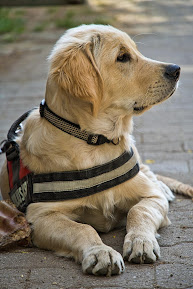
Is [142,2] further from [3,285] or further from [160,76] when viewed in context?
[3,285]

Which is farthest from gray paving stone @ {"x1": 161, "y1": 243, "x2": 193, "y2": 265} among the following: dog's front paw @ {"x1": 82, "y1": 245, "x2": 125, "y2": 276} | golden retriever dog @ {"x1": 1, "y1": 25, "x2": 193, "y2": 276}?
dog's front paw @ {"x1": 82, "y1": 245, "x2": 125, "y2": 276}

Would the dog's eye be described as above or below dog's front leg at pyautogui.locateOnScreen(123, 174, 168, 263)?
above

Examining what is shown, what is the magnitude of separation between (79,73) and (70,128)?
416 millimetres

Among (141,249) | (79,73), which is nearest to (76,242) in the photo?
(141,249)

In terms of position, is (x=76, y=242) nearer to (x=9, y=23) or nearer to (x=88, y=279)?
(x=88, y=279)

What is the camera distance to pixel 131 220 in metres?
3.57

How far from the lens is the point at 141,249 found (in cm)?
324

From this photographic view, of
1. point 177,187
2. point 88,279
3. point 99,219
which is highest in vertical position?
point 88,279

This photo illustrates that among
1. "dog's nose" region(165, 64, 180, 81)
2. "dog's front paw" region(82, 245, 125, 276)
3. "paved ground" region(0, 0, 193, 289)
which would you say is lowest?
"paved ground" region(0, 0, 193, 289)

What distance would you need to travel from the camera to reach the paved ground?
10.1ft

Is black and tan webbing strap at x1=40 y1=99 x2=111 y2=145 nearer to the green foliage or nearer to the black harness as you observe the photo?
the black harness

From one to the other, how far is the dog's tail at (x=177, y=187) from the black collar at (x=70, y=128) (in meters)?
1.20

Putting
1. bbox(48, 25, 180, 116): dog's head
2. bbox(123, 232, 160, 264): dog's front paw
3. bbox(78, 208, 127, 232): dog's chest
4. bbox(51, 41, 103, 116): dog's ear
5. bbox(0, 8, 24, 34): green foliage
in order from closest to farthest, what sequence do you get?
bbox(123, 232, 160, 264): dog's front paw → bbox(51, 41, 103, 116): dog's ear → bbox(48, 25, 180, 116): dog's head → bbox(78, 208, 127, 232): dog's chest → bbox(0, 8, 24, 34): green foliage

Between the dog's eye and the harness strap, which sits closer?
the harness strap
